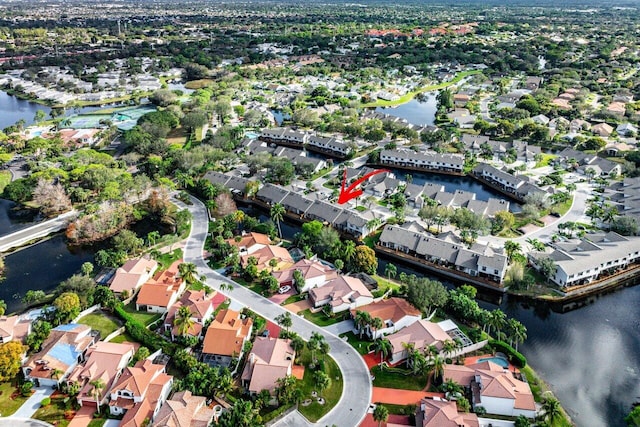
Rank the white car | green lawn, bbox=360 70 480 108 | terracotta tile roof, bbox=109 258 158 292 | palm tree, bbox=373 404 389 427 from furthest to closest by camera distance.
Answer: green lawn, bbox=360 70 480 108 < the white car < terracotta tile roof, bbox=109 258 158 292 < palm tree, bbox=373 404 389 427

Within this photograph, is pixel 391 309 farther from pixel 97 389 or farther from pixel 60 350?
pixel 60 350

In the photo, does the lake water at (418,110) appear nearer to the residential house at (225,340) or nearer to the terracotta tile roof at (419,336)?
the terracotta tile roof at (419,336)

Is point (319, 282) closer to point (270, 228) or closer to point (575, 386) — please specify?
point (270, 228)

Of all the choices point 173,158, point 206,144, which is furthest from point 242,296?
point 206,144

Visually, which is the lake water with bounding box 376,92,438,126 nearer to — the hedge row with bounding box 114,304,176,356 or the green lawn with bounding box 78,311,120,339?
the hedge row with bounding box 114,304,176,356

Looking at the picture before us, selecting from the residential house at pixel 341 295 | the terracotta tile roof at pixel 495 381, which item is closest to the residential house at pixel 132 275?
the residential house at pixel 341 295

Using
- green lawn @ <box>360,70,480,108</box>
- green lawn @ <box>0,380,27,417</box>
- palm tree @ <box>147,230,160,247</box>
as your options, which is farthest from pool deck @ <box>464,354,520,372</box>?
green lawn @ <box>360,70,480,108</box>
